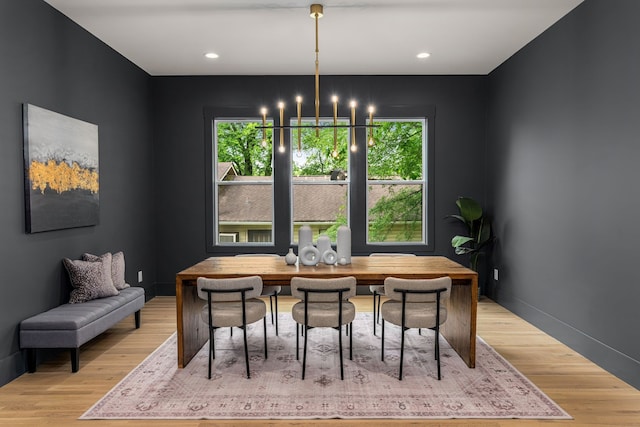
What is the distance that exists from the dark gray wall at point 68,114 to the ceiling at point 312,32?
1.06 ft

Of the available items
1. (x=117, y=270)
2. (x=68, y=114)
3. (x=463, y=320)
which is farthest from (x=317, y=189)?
(x=68, y=114)

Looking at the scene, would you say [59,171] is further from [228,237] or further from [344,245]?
[228,237]

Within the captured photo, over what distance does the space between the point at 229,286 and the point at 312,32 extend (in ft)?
8.93

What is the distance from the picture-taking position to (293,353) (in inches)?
147

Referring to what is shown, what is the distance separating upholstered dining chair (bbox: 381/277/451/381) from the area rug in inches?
10.5

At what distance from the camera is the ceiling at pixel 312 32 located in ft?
12.6

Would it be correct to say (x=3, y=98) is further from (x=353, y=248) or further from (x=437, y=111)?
(x=437, y=111)

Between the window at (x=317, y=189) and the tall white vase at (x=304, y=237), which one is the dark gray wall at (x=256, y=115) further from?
the tall white vase at (x=304, y=237)

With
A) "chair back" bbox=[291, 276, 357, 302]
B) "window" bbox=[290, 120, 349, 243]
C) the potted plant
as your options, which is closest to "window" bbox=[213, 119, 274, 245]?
"window" bbox=[290, 120, 349, 243]

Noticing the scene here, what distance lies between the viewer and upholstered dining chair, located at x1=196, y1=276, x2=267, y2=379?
124 inches

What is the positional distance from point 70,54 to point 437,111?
14.4ft

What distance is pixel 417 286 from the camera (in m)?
3.13

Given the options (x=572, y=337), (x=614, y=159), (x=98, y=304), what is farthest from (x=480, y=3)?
(x=98, y=304)

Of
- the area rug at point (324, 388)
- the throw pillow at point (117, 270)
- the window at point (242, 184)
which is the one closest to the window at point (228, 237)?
the window at point (242, 184)
